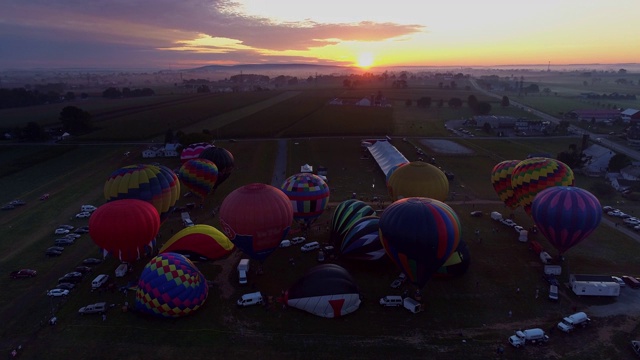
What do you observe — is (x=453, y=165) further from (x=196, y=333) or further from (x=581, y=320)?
(x=196, y=333)

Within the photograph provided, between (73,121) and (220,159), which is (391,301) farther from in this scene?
(73,121)

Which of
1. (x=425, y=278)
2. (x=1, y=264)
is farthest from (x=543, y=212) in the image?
(x=1, y=264)

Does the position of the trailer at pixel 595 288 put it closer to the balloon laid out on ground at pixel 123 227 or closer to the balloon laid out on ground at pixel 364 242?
the balloon laid out on ground at pixel 364 242

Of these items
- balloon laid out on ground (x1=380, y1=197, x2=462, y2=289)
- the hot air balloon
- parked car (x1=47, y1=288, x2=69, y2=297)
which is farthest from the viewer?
the hot air balloon

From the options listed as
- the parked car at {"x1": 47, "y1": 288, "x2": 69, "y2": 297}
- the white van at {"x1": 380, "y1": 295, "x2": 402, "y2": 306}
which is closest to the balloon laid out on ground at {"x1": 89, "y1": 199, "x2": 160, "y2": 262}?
the parked car at {"x1": 47, "y1": 288, "x2": 69, "y2": 297}

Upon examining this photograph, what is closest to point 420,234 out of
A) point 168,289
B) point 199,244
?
point 168,289

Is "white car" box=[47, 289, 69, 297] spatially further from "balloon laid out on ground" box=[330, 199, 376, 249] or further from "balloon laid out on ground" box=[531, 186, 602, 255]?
"balloon laid out on ground" box=[531, 186, 602, 255]
